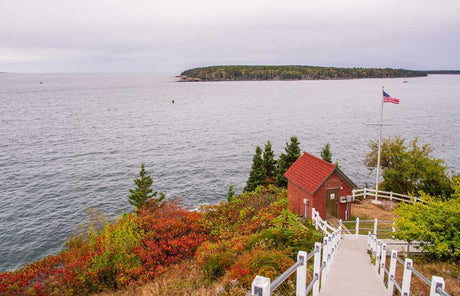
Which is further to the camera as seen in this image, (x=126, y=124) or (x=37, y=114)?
(x=37, y=114)

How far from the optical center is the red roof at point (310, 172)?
69.7 ft

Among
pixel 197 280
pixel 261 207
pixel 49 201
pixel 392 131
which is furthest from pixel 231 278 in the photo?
pixel 392 131

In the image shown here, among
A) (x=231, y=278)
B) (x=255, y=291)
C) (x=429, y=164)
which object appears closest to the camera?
(x=255, y=291)

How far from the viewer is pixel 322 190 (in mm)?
21219

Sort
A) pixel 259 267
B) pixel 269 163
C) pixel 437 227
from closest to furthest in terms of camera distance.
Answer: pixel 259 267, pixel 437 227, pixel 269 163

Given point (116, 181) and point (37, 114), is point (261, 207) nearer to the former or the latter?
point (116, 181)

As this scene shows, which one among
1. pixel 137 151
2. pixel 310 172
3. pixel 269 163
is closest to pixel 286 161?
pixel 269 163

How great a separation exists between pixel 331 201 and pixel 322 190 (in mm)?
1153

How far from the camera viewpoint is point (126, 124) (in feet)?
259

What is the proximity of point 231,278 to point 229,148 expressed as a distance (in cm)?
4676

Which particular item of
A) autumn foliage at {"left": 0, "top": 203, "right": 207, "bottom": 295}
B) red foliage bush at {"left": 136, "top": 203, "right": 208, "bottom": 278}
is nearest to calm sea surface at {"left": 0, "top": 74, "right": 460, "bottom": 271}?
autumn foliage at {"left": 0, "top": 203, "right": 207, "bottom": 295}

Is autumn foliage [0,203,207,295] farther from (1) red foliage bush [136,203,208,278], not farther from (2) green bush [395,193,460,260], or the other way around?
(2) green bush [395,193,460,260]

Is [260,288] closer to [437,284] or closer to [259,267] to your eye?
[437,284]

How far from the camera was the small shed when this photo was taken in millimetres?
21188
